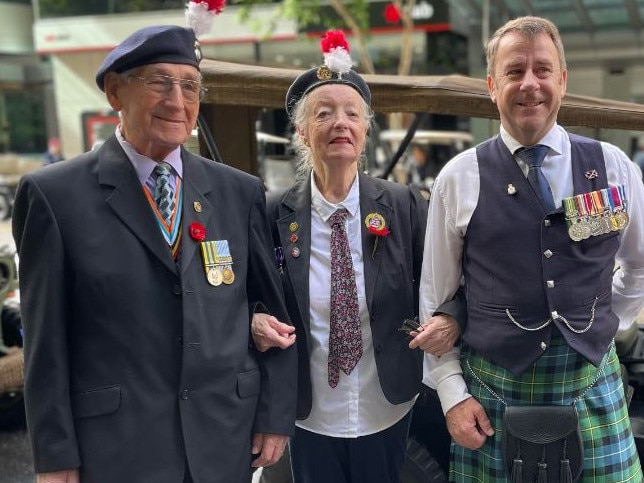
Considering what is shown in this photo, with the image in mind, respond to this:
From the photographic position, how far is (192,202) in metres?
1.79

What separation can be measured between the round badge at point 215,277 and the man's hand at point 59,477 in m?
0.60

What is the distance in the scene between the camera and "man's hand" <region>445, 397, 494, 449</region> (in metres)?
1.88

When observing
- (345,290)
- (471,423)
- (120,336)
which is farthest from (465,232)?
(120,336)

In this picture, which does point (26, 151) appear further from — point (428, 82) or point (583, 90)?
point (428, 82)

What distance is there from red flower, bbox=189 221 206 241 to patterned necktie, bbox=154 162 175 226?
7cm

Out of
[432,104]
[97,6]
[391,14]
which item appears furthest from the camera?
[97,6]

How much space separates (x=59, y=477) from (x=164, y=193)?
0.78 m

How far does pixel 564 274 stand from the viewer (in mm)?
1748

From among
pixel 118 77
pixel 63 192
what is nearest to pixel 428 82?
pixel 118 77

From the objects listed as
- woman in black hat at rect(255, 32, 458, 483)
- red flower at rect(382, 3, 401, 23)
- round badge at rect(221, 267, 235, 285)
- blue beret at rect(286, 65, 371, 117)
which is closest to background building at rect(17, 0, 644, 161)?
red flower at rect(382, 3, 401, 23)

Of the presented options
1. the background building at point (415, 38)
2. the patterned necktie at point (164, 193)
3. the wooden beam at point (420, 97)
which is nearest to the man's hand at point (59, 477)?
the patterned necktie at point (164, 193)

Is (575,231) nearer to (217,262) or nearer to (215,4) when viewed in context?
(217,262)

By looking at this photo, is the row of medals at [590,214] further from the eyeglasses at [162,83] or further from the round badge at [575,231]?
the eyeglasses at [162,83]

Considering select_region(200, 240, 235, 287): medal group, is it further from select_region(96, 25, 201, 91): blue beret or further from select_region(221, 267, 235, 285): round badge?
select_region(96, 25, 201, 91): blue beret
